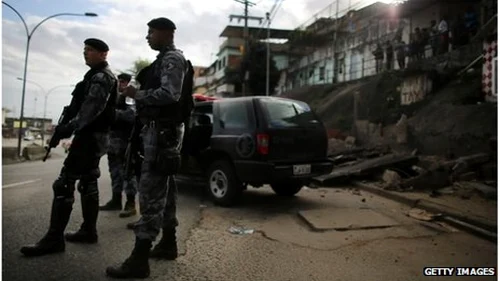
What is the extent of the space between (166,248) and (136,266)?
1.34 ft

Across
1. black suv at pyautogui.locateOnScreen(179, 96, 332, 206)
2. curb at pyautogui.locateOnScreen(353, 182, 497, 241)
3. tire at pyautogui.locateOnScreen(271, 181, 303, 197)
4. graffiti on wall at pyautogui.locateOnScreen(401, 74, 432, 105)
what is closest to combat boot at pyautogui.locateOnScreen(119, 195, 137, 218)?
black suv at pyautogui.locateOnScreen(179, 96, 332, 206)

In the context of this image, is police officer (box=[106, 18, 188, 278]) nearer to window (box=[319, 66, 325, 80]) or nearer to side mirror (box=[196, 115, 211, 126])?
side mirror (box=[196, 115, 211, 126])

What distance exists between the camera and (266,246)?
3629 millimetres

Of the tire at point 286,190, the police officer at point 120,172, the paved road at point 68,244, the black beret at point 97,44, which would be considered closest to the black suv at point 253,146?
the paved road at point 68,244

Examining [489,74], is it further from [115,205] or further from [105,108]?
[105,108]

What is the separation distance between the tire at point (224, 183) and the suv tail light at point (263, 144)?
563 mm

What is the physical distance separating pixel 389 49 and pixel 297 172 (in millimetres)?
12599

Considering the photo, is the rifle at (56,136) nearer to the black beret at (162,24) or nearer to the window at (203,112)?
the black beret at (162,24)

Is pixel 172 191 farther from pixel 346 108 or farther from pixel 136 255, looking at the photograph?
pixel 346 108

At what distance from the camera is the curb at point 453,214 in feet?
13.5

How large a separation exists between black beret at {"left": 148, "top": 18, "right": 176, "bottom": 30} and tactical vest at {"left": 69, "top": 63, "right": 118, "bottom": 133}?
24.2 inches

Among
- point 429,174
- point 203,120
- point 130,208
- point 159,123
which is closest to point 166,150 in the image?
point 159,123

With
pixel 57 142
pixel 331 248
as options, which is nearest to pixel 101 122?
pixel 57 142

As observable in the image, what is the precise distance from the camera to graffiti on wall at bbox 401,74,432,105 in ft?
38.2
